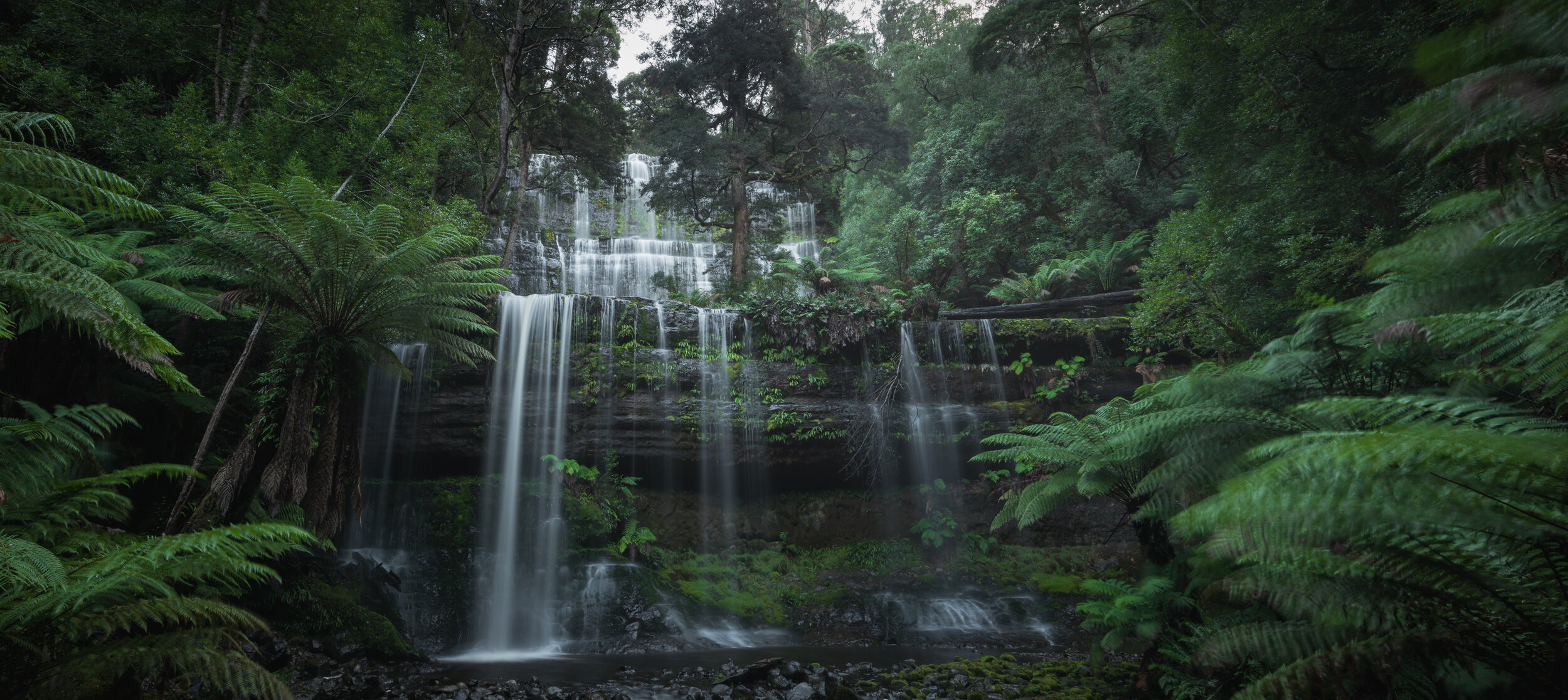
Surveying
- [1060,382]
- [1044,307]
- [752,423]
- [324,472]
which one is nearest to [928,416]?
[1060,382]

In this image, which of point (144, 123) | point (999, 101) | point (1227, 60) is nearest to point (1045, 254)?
point (999, 101)

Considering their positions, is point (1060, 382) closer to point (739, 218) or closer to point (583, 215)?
point (739, 218)

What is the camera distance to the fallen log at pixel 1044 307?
1195cm

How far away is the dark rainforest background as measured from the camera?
2344 mm

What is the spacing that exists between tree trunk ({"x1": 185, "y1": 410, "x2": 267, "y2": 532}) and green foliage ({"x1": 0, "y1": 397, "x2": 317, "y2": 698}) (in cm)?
75

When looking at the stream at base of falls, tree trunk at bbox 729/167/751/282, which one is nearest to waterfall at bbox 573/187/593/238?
tree trunk at bbox 729/167/751/282

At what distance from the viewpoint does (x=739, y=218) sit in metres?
13.4

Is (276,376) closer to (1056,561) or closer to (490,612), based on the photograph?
(490,612)

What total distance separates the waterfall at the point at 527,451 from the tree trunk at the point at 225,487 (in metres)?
4.16

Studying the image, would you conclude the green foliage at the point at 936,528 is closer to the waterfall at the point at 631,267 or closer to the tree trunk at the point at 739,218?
the tree trunk at the point at 739,218

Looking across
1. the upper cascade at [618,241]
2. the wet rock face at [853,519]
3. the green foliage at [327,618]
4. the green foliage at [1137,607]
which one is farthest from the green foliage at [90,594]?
the upper cascade at [618,241]

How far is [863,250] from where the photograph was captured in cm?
1636

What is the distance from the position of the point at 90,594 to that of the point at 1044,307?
1312 centimetres

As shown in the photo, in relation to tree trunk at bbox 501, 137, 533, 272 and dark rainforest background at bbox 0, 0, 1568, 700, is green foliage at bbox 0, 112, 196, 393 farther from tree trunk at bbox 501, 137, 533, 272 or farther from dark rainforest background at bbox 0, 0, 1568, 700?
tree trunk at bbox 501, 137, 533, 272
